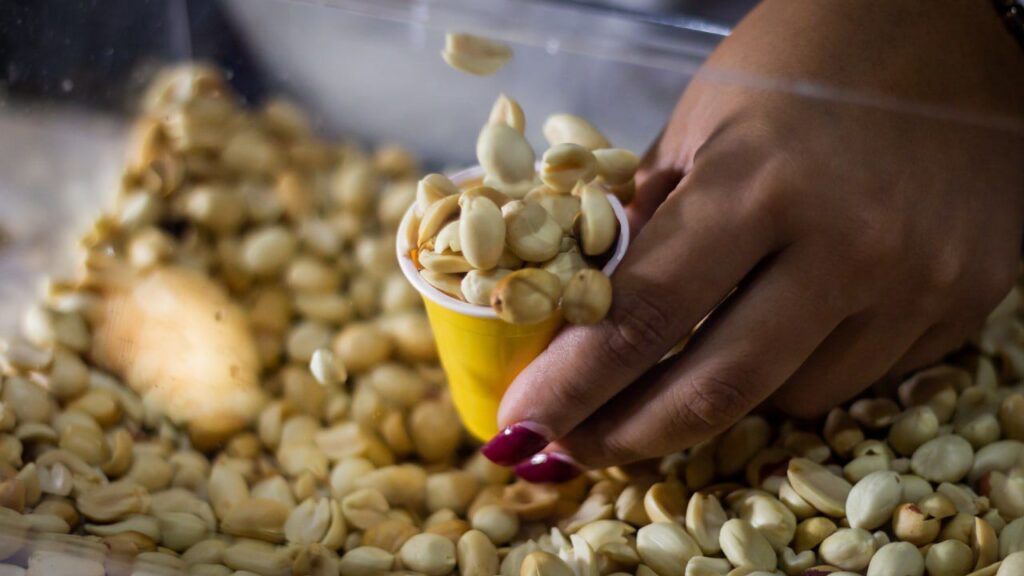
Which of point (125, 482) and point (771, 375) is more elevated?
point (771, 375)

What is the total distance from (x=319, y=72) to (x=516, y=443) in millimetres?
560

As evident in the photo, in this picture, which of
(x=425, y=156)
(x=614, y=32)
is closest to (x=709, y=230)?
(x=614, y=32)

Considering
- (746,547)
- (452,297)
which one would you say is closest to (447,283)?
(452,297)

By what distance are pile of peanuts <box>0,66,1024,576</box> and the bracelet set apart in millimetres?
207

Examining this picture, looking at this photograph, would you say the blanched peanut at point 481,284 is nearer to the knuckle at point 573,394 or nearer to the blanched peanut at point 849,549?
the knuckle at point 573,394

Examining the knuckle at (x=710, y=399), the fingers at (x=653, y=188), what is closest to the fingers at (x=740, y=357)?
the knuckle at (x=710, y=399)

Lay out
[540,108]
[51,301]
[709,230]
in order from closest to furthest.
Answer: [709,230], [51,301], [540,108]

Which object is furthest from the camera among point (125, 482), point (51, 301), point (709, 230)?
point (51, 301)

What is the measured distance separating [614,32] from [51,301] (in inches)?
20.3

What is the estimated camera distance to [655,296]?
0.54 metres

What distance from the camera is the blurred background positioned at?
777 millimetres

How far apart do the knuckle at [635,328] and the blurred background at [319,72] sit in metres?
0.29

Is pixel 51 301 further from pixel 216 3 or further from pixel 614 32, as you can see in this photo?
pixel 614 32

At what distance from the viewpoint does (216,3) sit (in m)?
0.89
